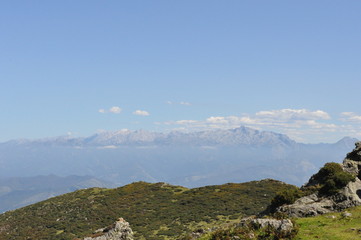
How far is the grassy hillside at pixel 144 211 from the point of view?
154 ft

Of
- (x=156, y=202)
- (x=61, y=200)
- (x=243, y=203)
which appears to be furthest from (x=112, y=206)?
(x=243, y=203)

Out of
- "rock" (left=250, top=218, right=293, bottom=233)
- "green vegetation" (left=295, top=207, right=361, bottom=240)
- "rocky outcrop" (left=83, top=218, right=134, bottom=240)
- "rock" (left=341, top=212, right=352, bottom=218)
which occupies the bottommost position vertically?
"rocky outcrop" (left=83, top=218, right=134, bottom=240)

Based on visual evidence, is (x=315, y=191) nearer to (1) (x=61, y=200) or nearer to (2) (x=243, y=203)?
(2) (x=243, y=203)

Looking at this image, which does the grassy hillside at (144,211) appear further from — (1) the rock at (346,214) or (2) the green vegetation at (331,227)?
(1) the rock at (346,214)

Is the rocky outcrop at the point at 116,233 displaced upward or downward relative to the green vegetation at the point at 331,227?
downward

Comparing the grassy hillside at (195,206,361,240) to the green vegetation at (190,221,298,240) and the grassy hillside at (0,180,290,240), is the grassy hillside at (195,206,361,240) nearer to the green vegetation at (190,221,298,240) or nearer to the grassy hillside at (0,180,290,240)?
the green vegetation at (190,221,298,240)

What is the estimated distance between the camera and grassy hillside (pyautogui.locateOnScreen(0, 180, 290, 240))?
46.8 metres

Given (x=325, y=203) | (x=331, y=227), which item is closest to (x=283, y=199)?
(x=325, y=203)

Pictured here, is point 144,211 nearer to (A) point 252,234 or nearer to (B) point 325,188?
(B) point 325,188

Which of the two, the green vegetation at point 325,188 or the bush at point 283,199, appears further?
the bush at point 283,199

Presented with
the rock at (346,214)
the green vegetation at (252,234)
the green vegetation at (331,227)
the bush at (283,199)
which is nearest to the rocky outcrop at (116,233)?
the green vegetation at (252,234)

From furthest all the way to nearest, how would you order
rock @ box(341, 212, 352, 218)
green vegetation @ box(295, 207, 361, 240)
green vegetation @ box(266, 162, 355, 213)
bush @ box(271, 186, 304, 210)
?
1. bush @ box(271, 186, 304, 210)
2. green vegetation @ box(266, 162, 355, 213)
3. rock @ box(341, 212, 352, 218)
4. green vegetation @ box(295, 207, 361, 240)

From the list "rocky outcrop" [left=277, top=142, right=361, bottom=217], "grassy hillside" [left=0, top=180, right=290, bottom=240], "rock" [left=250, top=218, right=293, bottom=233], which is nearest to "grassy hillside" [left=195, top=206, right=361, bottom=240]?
"rock" [left=250, top=218, right=293, bottom=233]

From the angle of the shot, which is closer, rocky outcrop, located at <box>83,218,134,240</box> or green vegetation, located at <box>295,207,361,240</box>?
green vegetation, located at <box>295,207,361,240</box>
